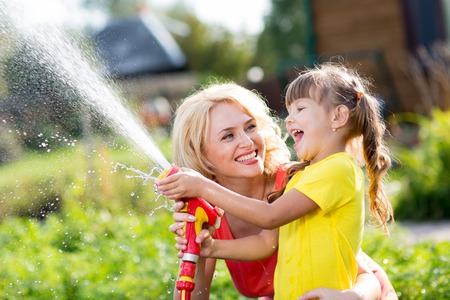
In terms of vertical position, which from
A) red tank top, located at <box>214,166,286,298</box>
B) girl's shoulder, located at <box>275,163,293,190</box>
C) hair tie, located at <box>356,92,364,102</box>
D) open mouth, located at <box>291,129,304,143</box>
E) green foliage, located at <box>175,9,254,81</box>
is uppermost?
green foliage, located at <box>175,9,254,81</box>

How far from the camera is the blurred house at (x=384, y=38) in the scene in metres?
11.5

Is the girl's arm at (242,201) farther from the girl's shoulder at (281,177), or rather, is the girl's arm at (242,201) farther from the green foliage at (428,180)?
the green foliage at (428,180)

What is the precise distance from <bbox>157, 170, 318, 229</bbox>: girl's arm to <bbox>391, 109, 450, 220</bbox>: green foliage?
483 cm

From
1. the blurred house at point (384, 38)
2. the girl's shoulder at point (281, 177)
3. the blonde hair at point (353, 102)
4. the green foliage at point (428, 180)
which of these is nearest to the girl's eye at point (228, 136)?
the girl's shoulder at point (281, 177)

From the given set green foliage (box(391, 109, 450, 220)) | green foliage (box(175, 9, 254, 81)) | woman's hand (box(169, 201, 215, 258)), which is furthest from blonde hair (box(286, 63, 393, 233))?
green foliage (box(175, 9, 254, 81))

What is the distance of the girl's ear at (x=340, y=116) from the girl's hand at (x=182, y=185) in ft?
1.69

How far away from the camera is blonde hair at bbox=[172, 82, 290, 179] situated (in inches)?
136

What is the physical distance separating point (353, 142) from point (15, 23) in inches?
74.3

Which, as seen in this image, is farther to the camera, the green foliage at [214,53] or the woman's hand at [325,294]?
the green foliage at [214,53]

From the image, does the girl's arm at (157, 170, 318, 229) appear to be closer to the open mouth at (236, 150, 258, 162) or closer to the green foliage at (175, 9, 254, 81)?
the open mouth at (236, 150, 258, 162)

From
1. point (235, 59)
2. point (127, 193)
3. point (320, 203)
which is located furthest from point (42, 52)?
point (235, 59)

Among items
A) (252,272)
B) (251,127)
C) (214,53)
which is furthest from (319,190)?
(214,53)

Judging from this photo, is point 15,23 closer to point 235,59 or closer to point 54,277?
point 54,277

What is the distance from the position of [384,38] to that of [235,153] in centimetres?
895
